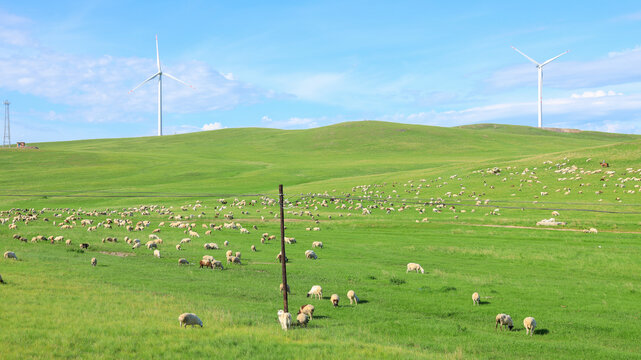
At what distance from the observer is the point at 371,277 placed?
2306cm

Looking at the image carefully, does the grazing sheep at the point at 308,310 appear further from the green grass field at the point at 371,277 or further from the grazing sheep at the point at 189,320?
the grazing sheep at the point at 189,320

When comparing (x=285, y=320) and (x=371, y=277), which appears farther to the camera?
(x=371, y=277)

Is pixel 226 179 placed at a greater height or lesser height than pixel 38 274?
greater

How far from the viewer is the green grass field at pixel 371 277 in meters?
13.5

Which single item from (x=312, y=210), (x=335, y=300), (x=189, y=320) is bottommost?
(x=335, y=300)

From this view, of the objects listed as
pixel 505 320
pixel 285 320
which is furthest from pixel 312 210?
pixel 285 320

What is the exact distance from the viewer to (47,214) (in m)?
55.4

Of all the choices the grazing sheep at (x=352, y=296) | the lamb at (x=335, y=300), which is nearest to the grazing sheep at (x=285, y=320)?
the lamb at (x=335, y=300)

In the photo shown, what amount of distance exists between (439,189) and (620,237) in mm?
30767

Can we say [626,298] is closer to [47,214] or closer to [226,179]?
[47,214]

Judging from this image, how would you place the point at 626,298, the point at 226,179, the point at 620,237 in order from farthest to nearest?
the point at 226,179, the point at 620,237, the point at 626,298

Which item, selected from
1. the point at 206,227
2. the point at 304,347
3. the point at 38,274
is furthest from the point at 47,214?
the point at 304,347

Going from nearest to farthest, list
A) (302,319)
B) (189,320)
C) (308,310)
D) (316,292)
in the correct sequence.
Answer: (189,320) < (302,319) < (308,310) < (316,292)

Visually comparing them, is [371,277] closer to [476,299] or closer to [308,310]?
[476,299]
